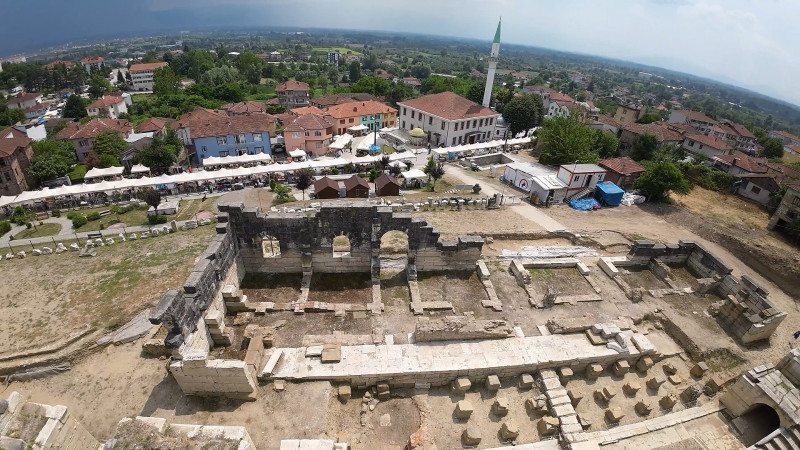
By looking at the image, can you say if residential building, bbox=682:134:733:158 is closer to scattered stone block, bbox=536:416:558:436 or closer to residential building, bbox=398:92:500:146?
residential building, bbox=398:92:500:146

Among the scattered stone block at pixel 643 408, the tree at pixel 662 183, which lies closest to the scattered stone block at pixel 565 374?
the scattered stone block at pixel 643 408

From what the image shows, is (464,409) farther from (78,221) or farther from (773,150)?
(773,150)

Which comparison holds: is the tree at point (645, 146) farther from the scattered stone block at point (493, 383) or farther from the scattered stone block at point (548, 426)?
the scattered stone block at point (548, 426)

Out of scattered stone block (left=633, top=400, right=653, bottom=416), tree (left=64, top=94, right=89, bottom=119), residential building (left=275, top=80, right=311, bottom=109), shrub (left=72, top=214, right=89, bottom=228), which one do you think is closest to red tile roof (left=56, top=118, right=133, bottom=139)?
tree (left=64, top=94, right=89, bottom=119)

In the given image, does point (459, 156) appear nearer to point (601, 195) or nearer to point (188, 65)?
point (601, 195)

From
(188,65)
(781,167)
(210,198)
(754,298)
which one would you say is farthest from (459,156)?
(188,65)

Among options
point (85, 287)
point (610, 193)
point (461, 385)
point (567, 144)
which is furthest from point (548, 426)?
point (567, 144)
